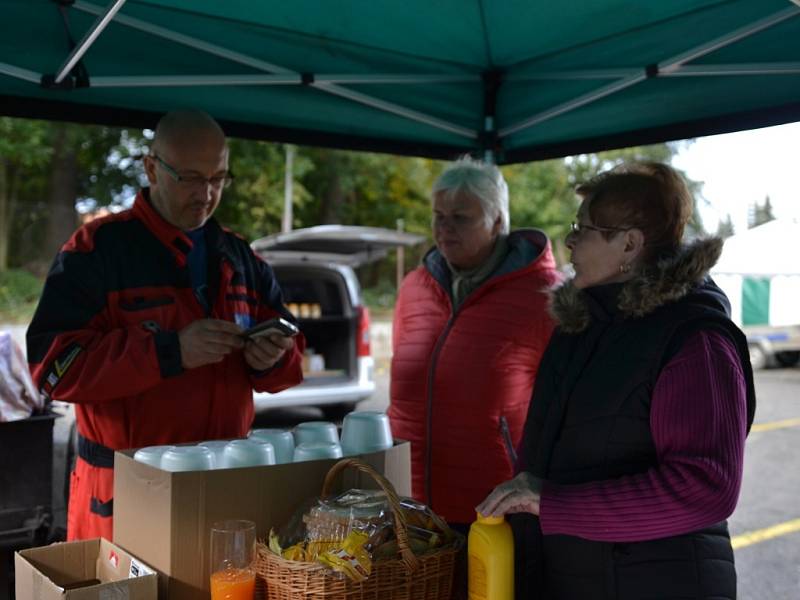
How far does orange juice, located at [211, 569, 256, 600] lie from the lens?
1410 millimetres

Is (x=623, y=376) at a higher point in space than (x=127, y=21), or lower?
lower

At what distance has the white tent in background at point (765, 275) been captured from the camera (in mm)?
16453

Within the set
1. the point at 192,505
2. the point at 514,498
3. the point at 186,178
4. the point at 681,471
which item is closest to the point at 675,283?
the point at 681,471

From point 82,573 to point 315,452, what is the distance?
578mm

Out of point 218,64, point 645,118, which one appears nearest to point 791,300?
point 645,118

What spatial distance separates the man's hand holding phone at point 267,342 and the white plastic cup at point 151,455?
51 centimetres

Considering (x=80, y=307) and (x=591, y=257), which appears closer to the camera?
(x=591, y=257)

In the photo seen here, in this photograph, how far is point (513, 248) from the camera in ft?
8.83

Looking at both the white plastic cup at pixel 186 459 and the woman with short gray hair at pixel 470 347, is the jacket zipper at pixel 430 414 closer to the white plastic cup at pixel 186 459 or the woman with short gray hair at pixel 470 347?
the woman with short gray hair at pixel 470 347

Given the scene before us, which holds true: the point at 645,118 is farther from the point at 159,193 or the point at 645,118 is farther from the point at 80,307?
the point at 80,307

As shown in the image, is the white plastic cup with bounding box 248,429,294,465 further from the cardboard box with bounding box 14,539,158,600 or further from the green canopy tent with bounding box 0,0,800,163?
the green canopy tent with bounding box 0,0,800,163

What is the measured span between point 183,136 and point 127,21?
0.46 meters

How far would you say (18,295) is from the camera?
1761 centimetres

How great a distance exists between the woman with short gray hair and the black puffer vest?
0.78 m
